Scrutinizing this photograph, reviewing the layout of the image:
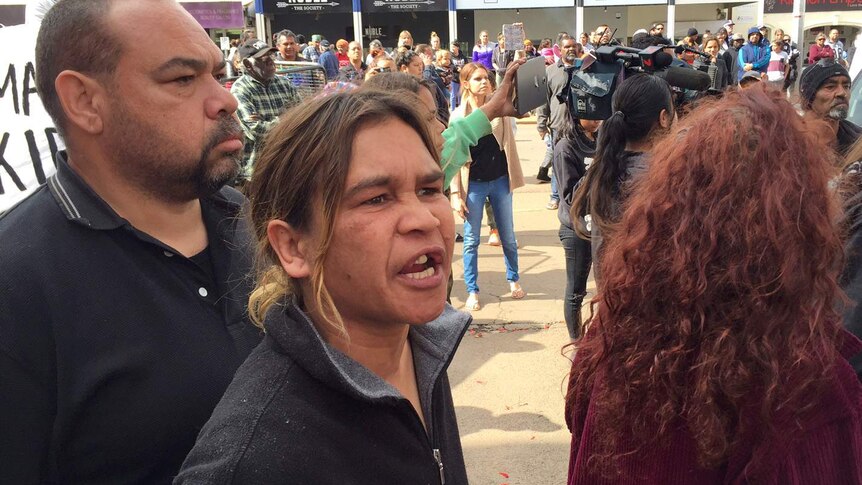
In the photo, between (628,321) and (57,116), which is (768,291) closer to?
(628,321)

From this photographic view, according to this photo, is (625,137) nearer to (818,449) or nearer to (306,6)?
(818,449)

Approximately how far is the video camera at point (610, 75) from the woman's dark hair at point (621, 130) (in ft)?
1.02

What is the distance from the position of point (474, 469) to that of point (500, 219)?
244cm

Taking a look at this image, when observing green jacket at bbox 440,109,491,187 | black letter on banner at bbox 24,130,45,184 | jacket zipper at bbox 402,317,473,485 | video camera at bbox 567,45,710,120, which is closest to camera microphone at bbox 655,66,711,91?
video camera at bbox 567,45,710,120

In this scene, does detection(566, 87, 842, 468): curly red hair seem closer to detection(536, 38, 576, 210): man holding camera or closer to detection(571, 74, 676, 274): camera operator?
detection(571, 74, 676, 274): camera operator

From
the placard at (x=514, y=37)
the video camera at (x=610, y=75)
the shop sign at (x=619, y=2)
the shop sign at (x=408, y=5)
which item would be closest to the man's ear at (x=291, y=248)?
the video camera at (x=610, y=75)

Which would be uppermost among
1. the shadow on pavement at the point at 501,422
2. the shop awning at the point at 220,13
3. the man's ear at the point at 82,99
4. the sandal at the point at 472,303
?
the shop awning at the point at 220,13

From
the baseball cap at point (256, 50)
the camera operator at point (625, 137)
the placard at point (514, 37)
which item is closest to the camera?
the camera operator at point (625, 137)

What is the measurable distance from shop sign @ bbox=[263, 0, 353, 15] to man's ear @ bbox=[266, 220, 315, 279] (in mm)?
29089

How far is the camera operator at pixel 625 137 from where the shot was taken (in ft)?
10.6

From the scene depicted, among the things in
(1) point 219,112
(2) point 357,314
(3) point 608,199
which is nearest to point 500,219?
(3) point 608,199

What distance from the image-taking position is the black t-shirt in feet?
17.6

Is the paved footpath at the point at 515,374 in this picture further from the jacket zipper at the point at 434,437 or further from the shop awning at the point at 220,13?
the shop awning at the point at 220,13

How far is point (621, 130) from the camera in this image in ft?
10.7
